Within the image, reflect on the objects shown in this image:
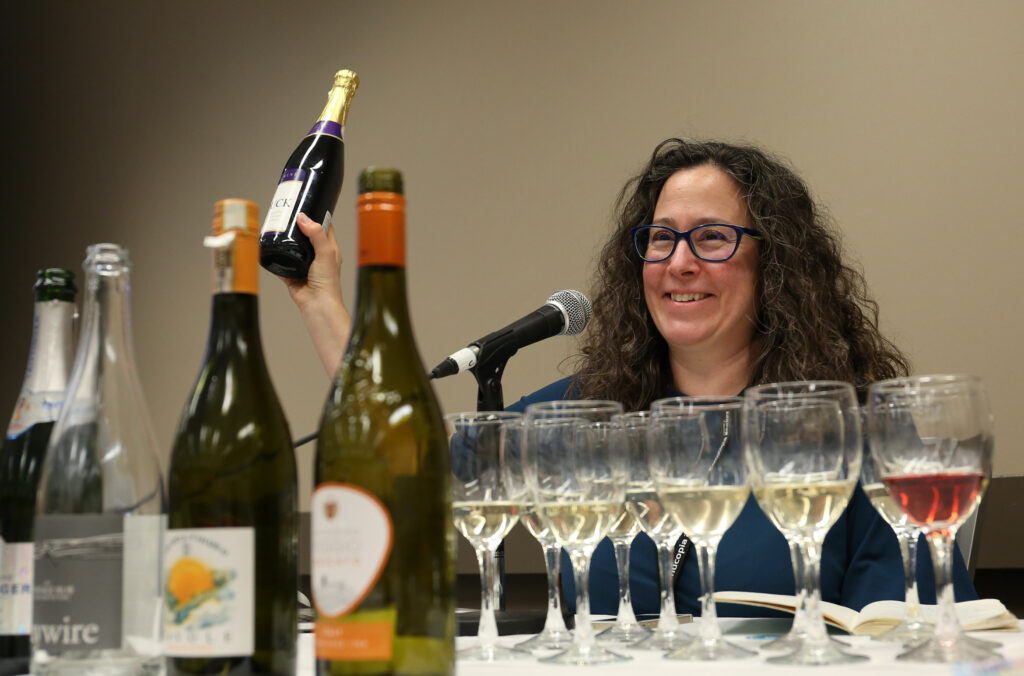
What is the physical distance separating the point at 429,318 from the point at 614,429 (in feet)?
7.66

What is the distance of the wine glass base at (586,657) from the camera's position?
677 millimetres

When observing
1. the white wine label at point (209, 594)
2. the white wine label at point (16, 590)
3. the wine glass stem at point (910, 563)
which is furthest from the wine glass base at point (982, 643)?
the white wine label at point (16, 590)

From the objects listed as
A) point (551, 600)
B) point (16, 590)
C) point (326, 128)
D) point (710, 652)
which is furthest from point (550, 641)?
point (326, 128)

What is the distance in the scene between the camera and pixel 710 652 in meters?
0.68

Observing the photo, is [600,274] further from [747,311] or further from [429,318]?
[429,318]

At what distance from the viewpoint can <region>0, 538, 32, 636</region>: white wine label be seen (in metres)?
0.70

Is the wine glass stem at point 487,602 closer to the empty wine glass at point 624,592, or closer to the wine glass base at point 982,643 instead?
the empty wine glass at point 624,592

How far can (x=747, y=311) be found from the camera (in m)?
1.68

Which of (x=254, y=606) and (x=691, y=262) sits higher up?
(x=691, y=262)

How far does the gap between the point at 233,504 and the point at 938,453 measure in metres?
0.43

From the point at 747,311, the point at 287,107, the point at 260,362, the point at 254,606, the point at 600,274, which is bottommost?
the point at 254,606

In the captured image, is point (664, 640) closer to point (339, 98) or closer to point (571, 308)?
point (571, 308)

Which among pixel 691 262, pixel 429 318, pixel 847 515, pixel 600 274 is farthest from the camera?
pixel 429 318

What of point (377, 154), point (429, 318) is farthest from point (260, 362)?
point (377, 154)
